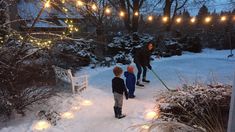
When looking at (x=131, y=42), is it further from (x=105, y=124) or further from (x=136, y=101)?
(x=105, y=124)

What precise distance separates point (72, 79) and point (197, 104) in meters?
4.38

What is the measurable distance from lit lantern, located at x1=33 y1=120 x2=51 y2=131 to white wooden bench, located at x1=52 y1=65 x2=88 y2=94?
7.46 ft

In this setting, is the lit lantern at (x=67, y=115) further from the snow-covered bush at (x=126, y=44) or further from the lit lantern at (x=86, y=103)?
the snow-covered bush at (x=126, y=44)

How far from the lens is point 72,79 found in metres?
8.28

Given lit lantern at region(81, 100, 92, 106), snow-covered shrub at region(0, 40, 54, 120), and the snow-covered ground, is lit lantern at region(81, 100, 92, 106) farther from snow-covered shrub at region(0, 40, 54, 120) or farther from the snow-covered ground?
A: snow-covered shrub at region(0, 40, 54, 120)

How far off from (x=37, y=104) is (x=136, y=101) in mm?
2630

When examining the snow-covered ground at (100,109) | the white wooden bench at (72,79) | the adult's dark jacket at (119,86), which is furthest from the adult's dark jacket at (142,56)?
the adult's dark jacket at (119,86)

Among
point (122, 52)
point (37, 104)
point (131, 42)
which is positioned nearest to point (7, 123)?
point (37, 104)

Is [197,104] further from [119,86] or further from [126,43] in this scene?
[126,43]

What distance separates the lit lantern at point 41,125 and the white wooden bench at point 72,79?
2.27 meters

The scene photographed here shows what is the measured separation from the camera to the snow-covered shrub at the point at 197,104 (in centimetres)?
471

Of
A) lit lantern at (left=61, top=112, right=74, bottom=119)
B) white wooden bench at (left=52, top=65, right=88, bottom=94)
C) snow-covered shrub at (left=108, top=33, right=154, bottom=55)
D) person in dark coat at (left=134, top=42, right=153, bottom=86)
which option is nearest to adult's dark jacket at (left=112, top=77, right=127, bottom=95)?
lit lantern at (left=61, top=112, right=74, bottom=119)

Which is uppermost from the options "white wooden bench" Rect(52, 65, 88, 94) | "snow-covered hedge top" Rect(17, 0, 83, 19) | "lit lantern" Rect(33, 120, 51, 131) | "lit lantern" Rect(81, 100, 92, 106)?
"snow-covered hedge top" Rect(17, 0, 83, 19)

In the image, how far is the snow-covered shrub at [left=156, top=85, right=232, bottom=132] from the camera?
471cm
